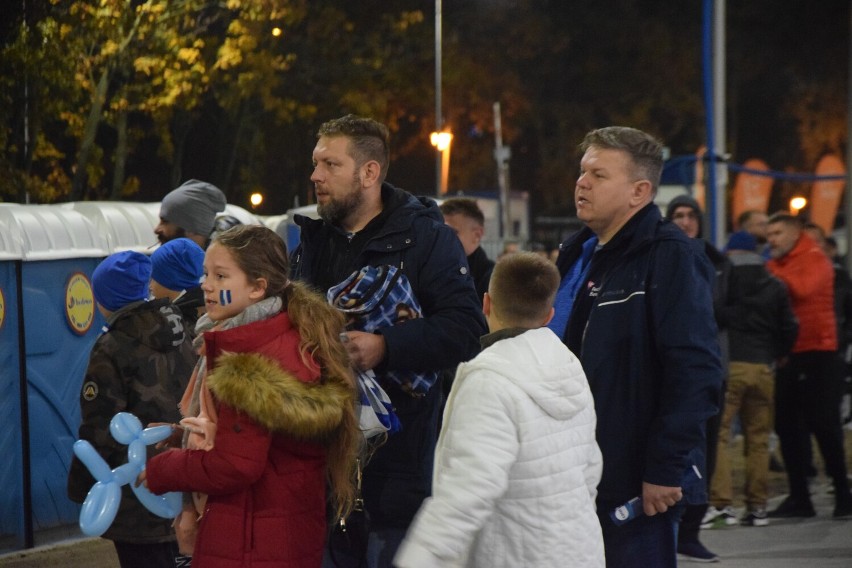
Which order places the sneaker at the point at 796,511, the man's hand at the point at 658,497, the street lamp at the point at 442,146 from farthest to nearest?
the street lamp at the point at 442,146 → the sneaker at the point at 796,511 → the man's hand at the point at 658,497

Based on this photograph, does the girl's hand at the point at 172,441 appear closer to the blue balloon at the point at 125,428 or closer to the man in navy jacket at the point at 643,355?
the blue balloon at the point at 125,428

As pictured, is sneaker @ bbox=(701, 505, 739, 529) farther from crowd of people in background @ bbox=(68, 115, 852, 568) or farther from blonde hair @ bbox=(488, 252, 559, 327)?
blonde hair @ bbox=(488, 252, 559, 327)

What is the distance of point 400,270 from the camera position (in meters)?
4.11

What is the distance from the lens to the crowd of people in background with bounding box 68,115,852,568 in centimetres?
333

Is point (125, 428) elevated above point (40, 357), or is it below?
above

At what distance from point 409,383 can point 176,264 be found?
1.55 meters

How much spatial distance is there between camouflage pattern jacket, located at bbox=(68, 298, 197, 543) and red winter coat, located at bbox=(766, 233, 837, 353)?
18.4 ft

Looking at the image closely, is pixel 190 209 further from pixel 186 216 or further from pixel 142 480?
pixel 142 480

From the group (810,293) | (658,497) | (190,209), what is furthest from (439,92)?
(658,497)

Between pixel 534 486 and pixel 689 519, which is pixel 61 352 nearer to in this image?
pixel 689 519

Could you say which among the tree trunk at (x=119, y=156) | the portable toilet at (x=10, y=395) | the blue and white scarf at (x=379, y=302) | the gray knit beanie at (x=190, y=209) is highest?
the tree trunk at (x=119, y=156)

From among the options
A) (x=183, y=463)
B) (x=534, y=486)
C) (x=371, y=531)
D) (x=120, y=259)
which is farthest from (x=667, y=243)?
(x=120, y=259)

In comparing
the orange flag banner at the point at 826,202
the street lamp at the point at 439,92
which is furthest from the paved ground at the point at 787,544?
the orange flag banner at the point at 826,202

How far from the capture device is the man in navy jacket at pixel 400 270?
4027mm
